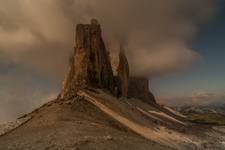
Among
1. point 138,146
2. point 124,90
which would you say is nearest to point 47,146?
point 138,146

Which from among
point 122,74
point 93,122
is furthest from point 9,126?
point 122,74

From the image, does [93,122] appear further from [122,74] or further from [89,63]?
[122,74]

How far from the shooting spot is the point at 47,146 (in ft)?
61.8

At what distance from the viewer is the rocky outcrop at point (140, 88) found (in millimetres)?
117344

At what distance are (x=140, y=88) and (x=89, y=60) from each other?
60.0m

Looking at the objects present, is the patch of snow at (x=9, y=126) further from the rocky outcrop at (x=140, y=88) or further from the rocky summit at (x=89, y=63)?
the rocky outcrop at (x=140, y=88)

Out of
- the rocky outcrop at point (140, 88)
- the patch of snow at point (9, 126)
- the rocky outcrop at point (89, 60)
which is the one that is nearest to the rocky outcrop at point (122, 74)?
the rocky outcrop at point (140, 88)

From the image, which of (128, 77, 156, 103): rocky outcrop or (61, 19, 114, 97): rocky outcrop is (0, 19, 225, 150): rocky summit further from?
(128, 77, 156, 103): rocky outcrop

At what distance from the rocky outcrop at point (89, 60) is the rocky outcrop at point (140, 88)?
154ft

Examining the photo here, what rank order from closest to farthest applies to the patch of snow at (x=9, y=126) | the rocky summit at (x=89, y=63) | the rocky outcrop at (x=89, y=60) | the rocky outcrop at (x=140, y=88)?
1. the patch of snow at (x=9, y=126)
2. the rocky summit at (x=89, y=63)
3. the rocky outcrop at (x=89, y=60)
4. the rocky outcrop at (x=140, y=88)

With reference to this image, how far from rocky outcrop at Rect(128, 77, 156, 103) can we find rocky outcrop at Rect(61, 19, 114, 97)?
154ft

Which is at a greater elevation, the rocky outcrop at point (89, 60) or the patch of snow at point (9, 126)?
the rocky outcrop at point (89, 60)

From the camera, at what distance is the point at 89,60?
221ft

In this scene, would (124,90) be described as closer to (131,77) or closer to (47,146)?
(131,77)
